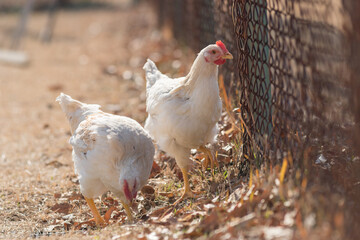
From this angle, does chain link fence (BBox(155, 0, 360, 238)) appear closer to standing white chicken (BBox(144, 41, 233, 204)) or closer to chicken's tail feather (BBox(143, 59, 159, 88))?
standing white chicken (BBox(144, 41, 233, 204))

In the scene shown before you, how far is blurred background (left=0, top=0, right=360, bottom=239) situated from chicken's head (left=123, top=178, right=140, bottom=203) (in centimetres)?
72

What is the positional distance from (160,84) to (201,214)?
1333mm

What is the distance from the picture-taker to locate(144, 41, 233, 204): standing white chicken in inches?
136

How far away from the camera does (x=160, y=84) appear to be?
3.92 m

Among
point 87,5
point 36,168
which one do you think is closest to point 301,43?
point 36,168

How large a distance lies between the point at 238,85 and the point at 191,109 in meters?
0.97

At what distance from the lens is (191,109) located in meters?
3.47

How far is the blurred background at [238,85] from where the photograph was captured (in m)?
2.40

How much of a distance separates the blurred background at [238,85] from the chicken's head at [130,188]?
2.37 feet

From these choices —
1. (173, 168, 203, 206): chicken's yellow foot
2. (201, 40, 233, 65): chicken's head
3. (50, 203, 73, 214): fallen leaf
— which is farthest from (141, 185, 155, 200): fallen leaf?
(201, 40, 233, 65): chicken's head

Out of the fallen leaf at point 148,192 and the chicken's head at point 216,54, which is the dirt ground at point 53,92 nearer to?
the fallen leaf at point 148,192

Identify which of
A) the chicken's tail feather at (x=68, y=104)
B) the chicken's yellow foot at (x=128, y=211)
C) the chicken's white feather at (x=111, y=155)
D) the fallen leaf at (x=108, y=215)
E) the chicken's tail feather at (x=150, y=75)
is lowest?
the fallen leaf at (x=108, y=215)

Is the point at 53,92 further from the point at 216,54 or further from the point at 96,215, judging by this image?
the point at 216,54

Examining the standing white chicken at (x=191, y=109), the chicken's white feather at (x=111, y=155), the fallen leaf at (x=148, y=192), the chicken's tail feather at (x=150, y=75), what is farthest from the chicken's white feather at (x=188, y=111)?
the chicken's tail feather at (x=150, y=75)
